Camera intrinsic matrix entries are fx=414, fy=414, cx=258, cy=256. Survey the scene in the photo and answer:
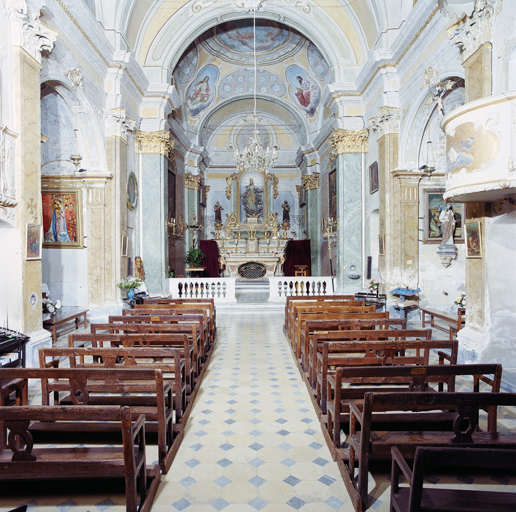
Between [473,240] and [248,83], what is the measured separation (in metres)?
15.7

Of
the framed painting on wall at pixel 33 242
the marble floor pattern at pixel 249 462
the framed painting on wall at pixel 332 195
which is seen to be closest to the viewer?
the marble floor pattern at pixel 249 462

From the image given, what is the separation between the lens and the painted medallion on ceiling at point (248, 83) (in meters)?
18.8

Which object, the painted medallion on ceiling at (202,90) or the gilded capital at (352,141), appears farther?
the painted medallion on ceiling at (202,90)

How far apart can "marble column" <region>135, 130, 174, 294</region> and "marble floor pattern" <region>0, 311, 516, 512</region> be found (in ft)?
24.2

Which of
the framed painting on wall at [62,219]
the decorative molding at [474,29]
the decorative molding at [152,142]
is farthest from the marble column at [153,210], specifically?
the decorative molding at [474,29]

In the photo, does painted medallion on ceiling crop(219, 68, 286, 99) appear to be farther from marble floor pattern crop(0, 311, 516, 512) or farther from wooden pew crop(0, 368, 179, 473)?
wooden pew crop(0, 368, 179, 473)

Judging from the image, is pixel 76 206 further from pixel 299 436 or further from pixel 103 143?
pixel 299 436

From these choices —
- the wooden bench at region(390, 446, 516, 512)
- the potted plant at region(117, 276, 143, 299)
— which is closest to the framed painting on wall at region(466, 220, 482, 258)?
the wooden bench at region(390, 446, 516, 512)

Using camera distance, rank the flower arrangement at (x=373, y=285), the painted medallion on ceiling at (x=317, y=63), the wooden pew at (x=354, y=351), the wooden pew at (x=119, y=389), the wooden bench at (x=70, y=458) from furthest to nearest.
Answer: the painted medallion on ceiling at (x=317, y=63) → the flower arrangement at (x=373, y=285) → the wooden pew at (x=354, y=351) → the wooden pew at (x=119, y=389) → the wooden bench at (x=70, y=458)

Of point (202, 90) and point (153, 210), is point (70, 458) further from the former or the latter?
point (202, 90)

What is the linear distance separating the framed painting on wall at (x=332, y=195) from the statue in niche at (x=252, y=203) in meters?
5.93

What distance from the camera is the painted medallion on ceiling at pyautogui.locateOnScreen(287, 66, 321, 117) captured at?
1769 centimetres

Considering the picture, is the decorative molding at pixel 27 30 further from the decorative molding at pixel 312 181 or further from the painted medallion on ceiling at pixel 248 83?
A: the decorative molding at pixel 312 181

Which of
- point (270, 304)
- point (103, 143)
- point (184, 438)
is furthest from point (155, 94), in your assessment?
point (184, 438)
